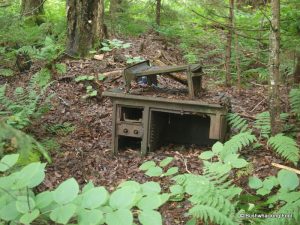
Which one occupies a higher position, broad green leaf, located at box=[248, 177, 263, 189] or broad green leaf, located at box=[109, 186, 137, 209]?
broad green leaf, located at box=[109, 186, 137, 209]

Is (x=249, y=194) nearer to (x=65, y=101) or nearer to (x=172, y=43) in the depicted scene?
(x=65, y=101)

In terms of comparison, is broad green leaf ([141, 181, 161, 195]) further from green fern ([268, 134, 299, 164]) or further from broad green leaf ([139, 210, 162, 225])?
green fern ([268, 134, 299, 164])

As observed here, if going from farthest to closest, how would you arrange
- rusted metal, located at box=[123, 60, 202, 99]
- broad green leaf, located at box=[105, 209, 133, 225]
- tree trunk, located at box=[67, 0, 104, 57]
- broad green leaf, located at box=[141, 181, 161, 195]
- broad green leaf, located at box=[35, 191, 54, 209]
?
tree trunk, located at box=[67, 0, 104, 57] → rusted metal, located at box=[123, 60, 202, 99] → broad green leaf, located at box=[141, 181, 161, 195] → broad green leaf, located at box=[35, 191, 54, 209] → broad green leaf, located at box=[105, 209, 133, 225]

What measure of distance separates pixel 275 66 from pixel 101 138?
8.37 feet

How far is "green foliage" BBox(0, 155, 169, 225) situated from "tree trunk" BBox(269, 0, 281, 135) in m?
3.12

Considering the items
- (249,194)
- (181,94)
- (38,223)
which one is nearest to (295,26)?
(181,94)

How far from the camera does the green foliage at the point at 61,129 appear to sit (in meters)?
5.44

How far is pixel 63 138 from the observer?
5328mm

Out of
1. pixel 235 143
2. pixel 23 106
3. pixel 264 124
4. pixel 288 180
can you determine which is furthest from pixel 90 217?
pixel 23 106

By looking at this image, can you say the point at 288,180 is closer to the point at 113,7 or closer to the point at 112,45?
the point at 112,45

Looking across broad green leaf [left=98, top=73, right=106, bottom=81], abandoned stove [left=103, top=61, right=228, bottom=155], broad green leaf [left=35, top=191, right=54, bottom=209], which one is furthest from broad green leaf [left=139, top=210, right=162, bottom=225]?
broad green leaf [left=98, top=73, right=106, bottom=81]

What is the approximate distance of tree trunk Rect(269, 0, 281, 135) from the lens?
4.16 meters

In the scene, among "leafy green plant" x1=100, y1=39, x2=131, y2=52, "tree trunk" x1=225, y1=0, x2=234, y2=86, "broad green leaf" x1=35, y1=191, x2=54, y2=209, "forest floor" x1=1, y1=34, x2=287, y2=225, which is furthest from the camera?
"leafy green plant" x1=100, y1=39, x2=131, y2=52

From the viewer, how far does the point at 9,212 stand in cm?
156
